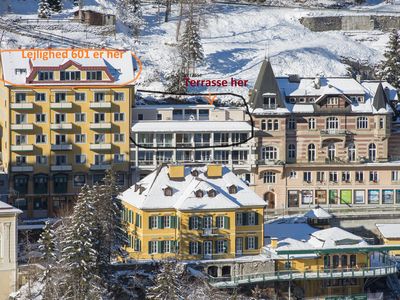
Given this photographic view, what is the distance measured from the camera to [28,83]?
4537 inches

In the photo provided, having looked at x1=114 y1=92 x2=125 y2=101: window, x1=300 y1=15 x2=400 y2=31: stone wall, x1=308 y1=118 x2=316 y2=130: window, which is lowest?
x1=308 y1=118 x2=316 y2=130: window

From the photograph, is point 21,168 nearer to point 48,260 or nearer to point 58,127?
point 58,127

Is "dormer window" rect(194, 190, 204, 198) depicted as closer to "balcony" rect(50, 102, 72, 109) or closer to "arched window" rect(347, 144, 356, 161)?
"balcony" rect(50, 102, 72, 109)

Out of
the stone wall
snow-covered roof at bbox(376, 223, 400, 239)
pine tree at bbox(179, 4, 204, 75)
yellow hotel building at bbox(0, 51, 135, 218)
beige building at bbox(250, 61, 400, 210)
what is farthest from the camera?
the stone wall

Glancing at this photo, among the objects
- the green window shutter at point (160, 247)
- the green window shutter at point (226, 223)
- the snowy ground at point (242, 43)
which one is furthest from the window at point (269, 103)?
the green window shutter at point (160, 247)

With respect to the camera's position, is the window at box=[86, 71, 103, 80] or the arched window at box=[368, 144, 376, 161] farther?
the arched window at box=[368, 144, 376, 161]

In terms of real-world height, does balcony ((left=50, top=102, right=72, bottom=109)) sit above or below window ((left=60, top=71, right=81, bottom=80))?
below

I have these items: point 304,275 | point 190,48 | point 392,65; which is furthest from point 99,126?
point 392,65

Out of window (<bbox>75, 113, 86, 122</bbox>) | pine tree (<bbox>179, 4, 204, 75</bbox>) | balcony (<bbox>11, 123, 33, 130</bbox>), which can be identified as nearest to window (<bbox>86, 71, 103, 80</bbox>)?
window (<bbox>75, 113, 86, 122</bbox>)

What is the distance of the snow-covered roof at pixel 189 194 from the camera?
100125mm

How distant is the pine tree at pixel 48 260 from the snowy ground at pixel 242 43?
38.2 m

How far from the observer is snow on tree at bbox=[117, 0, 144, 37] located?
14338 cm

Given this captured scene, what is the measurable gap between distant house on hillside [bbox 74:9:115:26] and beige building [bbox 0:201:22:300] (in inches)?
1943

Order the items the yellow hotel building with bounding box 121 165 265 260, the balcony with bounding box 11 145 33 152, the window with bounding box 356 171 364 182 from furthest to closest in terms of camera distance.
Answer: the window with bounding box 356 171 364 182
the balcony with bounding box 11 145 33 152
the yellow hotel building with bounding box 121 165 265 260
